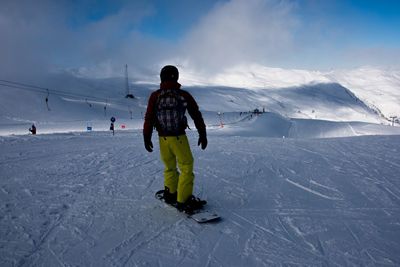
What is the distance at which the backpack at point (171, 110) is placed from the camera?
14.5 feet

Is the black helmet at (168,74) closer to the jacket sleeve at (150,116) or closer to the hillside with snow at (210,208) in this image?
the jacket sleeve at (150,116)

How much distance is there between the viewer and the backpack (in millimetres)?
4414

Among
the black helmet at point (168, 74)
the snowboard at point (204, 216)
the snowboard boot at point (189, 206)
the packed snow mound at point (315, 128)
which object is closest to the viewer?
the snowboard at point (204, 216)

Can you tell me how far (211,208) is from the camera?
4.91m

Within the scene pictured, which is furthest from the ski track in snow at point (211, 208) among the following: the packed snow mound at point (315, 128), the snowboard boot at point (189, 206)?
the packed snow mound at point (315, 128)

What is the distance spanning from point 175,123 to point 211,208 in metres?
1.43

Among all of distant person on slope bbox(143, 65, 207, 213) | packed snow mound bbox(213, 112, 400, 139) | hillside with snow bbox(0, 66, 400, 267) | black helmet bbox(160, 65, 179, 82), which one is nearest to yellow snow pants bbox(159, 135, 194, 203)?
distant person on slope bbox(143, 65, 207, 213)

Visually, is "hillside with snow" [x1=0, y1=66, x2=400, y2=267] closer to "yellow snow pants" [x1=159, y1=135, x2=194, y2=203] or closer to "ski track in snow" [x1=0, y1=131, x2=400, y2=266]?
"ski track in snow" [x1=0, y1=131, x2=400, y2=266]

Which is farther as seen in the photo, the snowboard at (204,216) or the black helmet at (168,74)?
the black helmet at (168,74)

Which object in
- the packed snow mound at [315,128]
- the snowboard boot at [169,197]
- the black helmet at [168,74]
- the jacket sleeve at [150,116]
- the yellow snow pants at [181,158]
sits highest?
the black helmet at [168,74]

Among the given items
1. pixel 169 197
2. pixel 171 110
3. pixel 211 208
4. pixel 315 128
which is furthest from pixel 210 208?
pixel 315 128

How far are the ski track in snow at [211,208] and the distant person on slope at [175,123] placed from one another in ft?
1.42

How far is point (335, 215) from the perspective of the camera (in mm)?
4633

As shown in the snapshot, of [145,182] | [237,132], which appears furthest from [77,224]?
[237,132]
